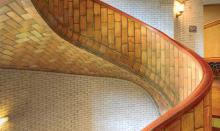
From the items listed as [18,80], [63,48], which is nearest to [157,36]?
[63,48]

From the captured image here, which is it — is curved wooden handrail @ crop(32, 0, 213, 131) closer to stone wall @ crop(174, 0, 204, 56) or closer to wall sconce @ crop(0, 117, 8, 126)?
stone wall @ crop(174, 0, 204, 56)

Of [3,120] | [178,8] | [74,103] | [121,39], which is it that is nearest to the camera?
[121,39]

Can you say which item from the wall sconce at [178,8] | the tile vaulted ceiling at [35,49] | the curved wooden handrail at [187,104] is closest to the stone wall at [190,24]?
the wall sconce at [178,8]

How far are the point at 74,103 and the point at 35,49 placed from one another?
1.83m

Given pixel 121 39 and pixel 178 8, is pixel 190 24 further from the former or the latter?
pixel 121 39

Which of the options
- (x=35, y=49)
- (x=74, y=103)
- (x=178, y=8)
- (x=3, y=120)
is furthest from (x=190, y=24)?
(x=3, y=120)

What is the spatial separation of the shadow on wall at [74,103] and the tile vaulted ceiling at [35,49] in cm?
27

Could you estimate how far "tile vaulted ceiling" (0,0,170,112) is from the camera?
2.56 m

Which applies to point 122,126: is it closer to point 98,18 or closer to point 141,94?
point 141,94

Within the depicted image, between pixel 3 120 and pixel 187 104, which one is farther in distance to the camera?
pixel 3 120

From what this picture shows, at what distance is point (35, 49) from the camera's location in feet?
11.7

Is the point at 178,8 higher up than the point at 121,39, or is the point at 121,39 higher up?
the point at 178,8

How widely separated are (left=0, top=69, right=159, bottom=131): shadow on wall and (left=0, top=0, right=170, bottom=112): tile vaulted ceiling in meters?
0.27

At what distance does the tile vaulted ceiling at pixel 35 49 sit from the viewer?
2.56 metres
